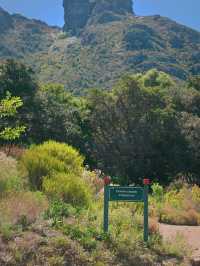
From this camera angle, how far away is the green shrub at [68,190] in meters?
12.4

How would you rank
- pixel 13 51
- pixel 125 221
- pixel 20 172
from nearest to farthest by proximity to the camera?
1. pixel 125 221
2. pixel 20 172
3. pixel 13 51

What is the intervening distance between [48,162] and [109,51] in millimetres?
125246

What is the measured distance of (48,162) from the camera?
46.3 ft

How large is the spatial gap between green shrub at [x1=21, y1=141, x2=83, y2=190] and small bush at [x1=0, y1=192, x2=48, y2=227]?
200 cm

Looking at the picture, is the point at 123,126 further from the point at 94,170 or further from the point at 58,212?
the point at 58,212

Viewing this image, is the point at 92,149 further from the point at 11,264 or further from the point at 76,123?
the point at 11,264

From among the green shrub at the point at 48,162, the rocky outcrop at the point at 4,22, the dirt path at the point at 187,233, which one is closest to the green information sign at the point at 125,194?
the dirt path at the point at 187,233

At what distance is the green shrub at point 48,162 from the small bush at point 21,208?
1996 mm

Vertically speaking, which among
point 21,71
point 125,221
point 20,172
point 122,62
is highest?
point 122,62

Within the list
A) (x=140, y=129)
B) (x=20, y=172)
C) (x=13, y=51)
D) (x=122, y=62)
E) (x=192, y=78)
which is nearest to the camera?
(x=20, y=172)

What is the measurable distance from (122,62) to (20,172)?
116m

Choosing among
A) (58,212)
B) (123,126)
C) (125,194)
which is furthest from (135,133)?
(58,212)

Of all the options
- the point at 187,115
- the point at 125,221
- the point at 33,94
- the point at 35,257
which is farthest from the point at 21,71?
the point at 35,257

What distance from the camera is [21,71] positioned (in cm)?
3234
